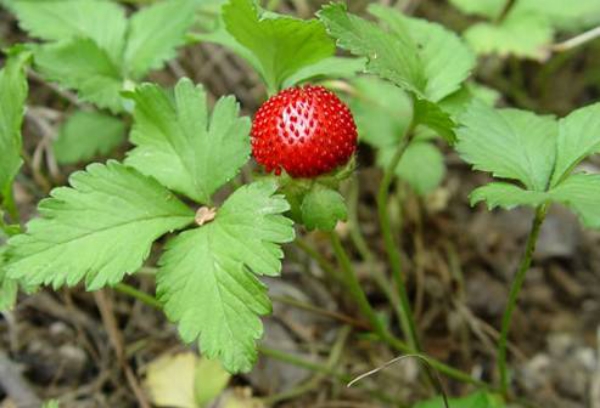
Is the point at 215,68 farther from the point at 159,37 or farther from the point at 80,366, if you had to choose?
the point at 80,366

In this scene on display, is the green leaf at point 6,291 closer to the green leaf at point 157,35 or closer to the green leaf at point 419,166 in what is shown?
the green leaf at point 157,35

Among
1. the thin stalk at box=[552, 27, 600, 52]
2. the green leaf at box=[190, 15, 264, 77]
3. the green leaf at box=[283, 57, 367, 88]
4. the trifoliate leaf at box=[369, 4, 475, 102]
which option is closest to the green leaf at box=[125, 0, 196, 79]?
the green leaf at box=[190, 15, 264, 77]

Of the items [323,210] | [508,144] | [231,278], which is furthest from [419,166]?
[231,278]

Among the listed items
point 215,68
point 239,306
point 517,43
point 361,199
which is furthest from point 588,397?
point 215,68

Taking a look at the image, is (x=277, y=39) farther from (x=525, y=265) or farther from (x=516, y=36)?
(x=516, y=36)

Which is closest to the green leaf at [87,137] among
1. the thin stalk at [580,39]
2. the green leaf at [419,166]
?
the green leaf at [419,166]

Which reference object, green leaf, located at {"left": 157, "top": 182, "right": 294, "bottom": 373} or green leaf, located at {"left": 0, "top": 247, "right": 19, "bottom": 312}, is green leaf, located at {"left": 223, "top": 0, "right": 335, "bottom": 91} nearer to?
green leaf, located at {"left": 157, "top": 182, "right": 294, "bottom": 373}
